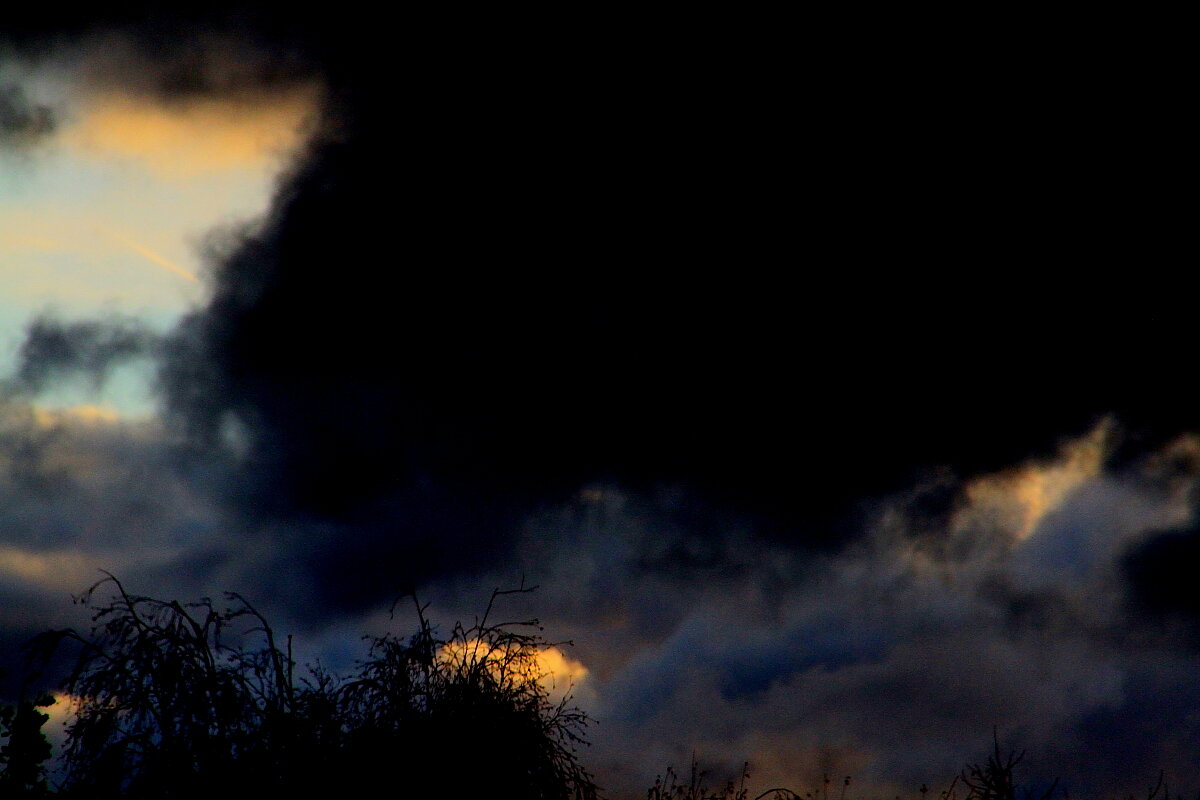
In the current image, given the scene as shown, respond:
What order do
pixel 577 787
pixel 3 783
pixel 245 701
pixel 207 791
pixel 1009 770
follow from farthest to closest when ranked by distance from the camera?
pixel 3 783 → pixel 577 787 → pixel 245 701 → pixel 207 791 → pixel 1009 770

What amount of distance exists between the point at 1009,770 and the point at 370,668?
936 cm

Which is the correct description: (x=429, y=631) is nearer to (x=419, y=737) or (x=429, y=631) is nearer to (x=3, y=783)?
(x=419, y=737)

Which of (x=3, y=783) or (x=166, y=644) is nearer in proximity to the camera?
(x=166, y=644)

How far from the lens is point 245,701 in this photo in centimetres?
1558

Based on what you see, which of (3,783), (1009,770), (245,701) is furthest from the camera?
(3,783)

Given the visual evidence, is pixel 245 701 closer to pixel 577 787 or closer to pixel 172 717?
pixel 172 717

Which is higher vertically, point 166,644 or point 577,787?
point 166,644

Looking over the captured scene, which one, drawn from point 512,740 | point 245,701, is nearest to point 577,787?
point 512,740

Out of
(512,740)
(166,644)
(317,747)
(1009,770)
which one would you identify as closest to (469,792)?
(512,740)

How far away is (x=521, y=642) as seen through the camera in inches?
696

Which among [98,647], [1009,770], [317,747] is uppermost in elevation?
[98,647]

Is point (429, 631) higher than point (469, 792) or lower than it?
higher

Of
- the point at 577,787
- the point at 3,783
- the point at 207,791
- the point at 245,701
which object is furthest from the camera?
the point at 3,783

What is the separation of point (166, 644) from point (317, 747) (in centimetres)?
260
